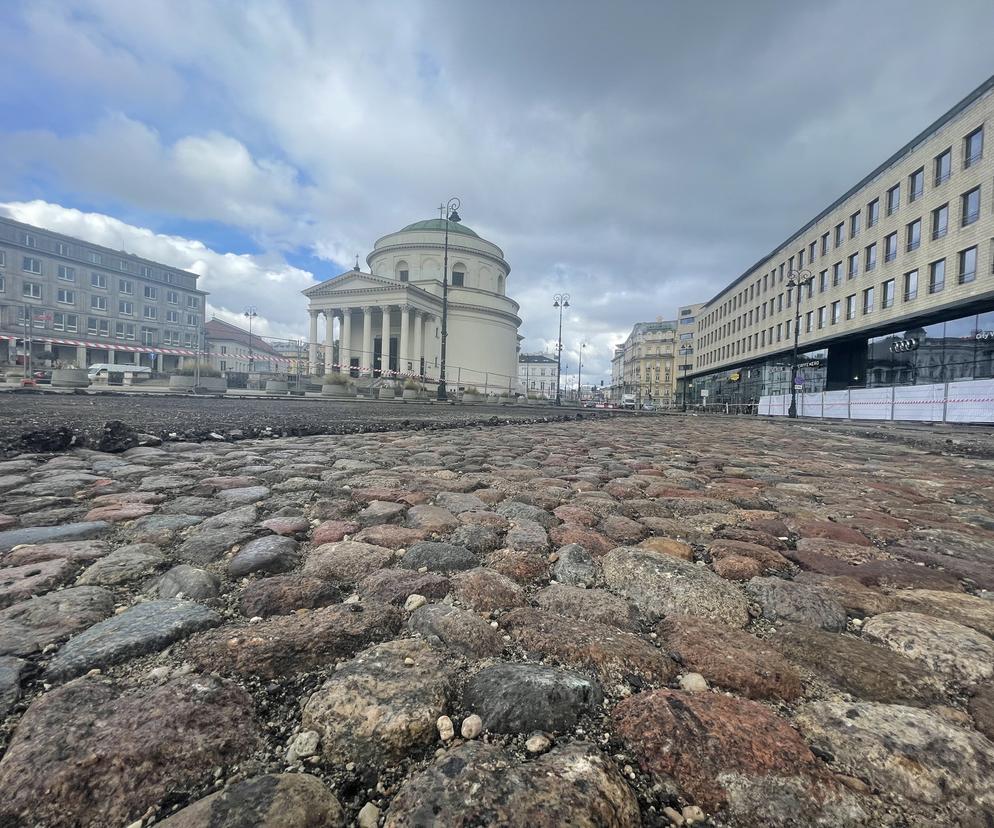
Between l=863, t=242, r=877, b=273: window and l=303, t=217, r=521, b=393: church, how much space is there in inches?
1210

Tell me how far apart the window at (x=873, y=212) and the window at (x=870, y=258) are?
1329 mm

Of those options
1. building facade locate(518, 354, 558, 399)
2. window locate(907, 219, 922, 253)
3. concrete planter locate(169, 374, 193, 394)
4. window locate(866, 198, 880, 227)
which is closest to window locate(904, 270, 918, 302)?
window locate(907, 219, 922, 253)

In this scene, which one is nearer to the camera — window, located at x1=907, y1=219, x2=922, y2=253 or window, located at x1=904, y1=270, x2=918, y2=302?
window, located at x1=904, y1=270, x2=918, y2=302

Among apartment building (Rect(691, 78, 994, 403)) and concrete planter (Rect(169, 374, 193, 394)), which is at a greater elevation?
apartment building (Rect(691, 78, 994, 403))

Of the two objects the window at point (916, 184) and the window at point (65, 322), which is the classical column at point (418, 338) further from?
the window at point (65, 322)

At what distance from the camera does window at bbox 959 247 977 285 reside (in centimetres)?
2278

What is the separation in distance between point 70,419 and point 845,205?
135 ft

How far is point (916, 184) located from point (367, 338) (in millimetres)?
42319

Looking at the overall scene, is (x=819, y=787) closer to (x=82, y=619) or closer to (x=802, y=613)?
(x=802, y=613)

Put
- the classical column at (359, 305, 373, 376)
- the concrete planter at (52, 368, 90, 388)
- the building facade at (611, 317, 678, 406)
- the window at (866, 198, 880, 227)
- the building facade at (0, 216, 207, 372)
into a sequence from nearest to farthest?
the concrete planter at (52, 368, 90, 388)
the window at (866, 198, 880, 227)
the classical column at (359, 305, 373, 376)
the building facade at (0, 216, 207, 372)
the building facade at (611, 317, 678, 406)

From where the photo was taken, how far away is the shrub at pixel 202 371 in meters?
24.7

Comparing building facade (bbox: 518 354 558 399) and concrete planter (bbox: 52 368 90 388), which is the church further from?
building facade (bbox: 518 354 558 399)

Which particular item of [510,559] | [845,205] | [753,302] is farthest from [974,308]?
[510,559]

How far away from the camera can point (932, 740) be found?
0.92 meters
